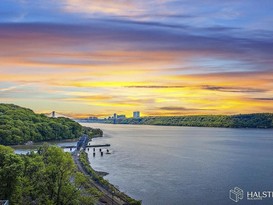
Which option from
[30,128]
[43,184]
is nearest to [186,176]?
[43,184]

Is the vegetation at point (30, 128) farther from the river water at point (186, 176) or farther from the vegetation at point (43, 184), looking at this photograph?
the vegetation at point (43, 184)

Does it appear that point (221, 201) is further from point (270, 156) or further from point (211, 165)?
point (270, 156)

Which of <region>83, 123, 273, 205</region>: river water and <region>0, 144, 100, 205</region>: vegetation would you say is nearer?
<region>0, 144, 100, 205</region>: vegetation

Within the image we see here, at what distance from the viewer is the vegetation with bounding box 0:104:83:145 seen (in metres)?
79.9

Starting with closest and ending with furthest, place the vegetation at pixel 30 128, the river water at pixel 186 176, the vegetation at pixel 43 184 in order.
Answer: the vegetation at pixel 43 184 → the river water at pixel 186 176 → the vegetation at pixel 30 128

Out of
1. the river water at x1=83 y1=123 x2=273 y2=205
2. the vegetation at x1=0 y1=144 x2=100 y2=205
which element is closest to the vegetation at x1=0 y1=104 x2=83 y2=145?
the river water at x1=83 y1=123 x2=273 y2=205

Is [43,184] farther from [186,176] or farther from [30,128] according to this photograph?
[30,128]

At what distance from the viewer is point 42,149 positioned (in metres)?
42.8

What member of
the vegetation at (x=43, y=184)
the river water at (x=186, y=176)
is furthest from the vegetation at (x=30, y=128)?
the vegetation at (x=43, y=184)

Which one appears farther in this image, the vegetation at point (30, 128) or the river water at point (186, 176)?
the vegetation at point (30, 128)

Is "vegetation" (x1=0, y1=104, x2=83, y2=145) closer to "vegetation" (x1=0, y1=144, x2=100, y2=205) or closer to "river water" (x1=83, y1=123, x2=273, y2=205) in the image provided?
"river water" (x1=83, y1=123, x2=273, y2=205)

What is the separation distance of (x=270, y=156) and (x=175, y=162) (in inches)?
791

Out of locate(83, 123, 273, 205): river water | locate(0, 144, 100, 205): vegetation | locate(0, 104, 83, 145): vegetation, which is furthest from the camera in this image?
locate(0, 104, 83, 145): vegetation

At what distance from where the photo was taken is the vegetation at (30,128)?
79.9 m
